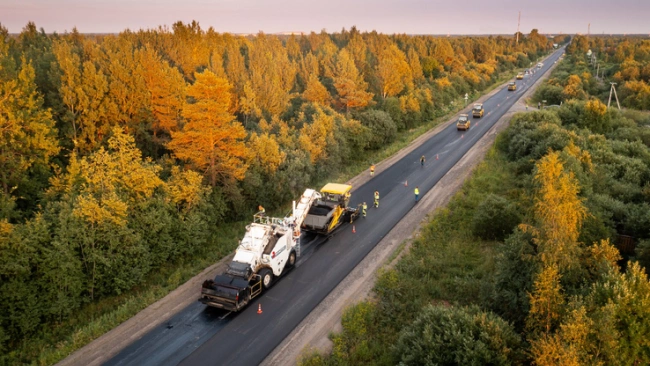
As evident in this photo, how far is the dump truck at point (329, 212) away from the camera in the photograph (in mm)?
28875

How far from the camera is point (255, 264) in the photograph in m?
22.3

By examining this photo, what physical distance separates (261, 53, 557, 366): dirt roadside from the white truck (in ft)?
10.5

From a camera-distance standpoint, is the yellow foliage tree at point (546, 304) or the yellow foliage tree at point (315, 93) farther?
the yellow foliage tree at point (315, 93)

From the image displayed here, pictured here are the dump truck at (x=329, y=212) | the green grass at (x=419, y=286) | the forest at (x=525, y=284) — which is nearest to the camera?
the forest at (x=525, y=284)

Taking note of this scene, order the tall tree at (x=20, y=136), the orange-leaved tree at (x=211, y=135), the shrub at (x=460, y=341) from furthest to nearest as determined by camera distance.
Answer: the orange-leaved tree at (x=211, y=135), the tall tree at (x=20, y=136), the shrub at (x=460, y=341)

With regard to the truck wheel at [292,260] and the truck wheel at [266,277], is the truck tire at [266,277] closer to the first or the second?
the truck wheel at [266,277]

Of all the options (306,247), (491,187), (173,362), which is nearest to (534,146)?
(491,187)

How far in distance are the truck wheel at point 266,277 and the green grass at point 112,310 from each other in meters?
4.75

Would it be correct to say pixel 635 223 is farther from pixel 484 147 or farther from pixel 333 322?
pixel 484 147

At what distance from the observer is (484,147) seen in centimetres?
5278

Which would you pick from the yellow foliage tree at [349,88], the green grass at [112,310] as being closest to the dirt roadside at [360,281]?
the green grass at [112,310]

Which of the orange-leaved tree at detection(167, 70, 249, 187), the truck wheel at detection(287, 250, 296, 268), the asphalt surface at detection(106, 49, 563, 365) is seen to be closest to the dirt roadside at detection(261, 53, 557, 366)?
the asphalt surface at detection(106, 49, 563, 365)

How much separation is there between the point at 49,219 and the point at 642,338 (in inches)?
996

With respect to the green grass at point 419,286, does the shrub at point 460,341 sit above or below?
above
